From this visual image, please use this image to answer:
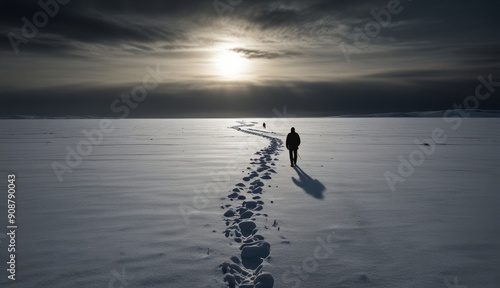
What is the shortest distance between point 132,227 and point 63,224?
1662 mm

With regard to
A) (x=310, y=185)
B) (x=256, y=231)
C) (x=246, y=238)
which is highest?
(x=310, y=185)

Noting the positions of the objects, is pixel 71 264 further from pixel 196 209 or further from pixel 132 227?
pixel 196 209

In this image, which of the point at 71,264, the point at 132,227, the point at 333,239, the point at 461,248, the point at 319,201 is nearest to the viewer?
the point at 71,264

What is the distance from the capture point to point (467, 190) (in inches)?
419

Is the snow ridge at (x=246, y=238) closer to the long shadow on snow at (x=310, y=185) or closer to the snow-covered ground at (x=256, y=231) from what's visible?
the snow-covered ground at (x=256, y=231)

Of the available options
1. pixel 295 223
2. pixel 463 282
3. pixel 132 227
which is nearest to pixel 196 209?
pixel 132 227

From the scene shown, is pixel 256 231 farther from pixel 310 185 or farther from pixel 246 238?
pixel 310 185

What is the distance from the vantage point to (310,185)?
11.4m

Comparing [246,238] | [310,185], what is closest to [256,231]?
[246,238]

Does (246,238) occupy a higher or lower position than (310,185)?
lower

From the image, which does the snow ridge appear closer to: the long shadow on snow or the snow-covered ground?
the snow-covered ground

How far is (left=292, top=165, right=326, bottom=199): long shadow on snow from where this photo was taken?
1017cm

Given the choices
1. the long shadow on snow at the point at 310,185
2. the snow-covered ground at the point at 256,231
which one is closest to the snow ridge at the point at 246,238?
the snow-covered ground at the point at 256,231

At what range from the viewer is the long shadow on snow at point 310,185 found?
10171 mm
